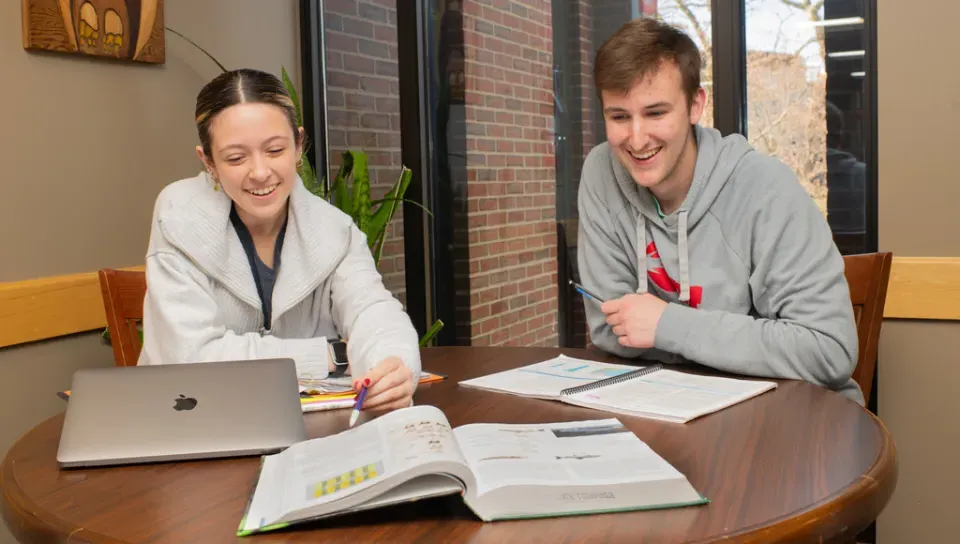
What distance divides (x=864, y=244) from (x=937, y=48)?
0.66 m

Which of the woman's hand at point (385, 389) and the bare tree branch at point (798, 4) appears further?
the bare tree branch at point (798, 4)

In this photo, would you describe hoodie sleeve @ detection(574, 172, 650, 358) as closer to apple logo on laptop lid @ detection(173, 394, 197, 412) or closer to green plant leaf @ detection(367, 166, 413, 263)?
apple logo on laptop lid @ detection(173, 394, 197, 412)

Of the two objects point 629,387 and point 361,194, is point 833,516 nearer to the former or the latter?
point 629,387

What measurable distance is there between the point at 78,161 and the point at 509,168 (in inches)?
71.3

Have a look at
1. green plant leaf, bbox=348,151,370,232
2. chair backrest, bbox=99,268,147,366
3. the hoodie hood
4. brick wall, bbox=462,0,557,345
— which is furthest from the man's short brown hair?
brick wall, bbox=462,0,557,345

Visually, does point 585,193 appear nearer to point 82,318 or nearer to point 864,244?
point 864,244

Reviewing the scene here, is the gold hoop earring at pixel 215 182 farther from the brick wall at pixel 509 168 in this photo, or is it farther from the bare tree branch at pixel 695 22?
the brick wall at pixel 509 168

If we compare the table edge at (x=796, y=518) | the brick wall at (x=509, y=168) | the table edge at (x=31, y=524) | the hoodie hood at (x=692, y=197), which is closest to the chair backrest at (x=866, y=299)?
the hoodie hood at (x=692, y=197)

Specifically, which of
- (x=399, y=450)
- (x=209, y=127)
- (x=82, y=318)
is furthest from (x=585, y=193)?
(x=82, y=318)

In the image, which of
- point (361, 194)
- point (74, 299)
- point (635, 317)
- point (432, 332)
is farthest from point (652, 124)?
point (74, 299)

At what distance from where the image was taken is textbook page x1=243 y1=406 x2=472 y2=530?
90 cm

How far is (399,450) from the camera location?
98 centimetres

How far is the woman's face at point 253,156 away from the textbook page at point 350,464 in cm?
75

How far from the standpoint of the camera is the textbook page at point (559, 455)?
945 mm
